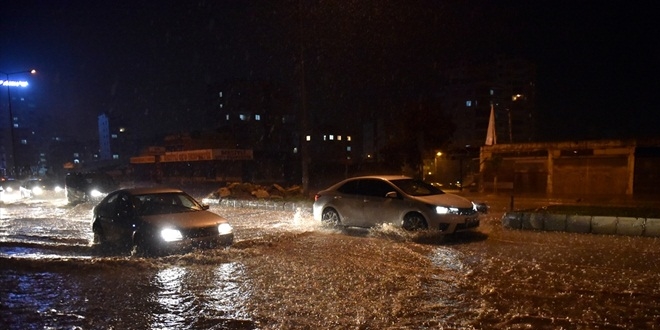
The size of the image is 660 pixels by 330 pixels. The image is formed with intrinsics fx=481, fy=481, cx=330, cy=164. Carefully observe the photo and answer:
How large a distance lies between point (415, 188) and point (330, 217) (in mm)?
2479

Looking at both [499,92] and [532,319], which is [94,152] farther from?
[532,319]

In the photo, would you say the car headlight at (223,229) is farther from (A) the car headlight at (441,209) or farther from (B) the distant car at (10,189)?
(B) the distant car at (10,189)

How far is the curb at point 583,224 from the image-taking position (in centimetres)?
1075

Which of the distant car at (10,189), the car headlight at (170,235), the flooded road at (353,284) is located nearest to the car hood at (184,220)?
the car headlight at (170,235)

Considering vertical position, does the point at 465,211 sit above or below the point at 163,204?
below

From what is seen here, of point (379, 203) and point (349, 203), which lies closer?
point (379, 203)

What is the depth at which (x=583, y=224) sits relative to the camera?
37.8 ft

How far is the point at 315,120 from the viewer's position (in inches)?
3155

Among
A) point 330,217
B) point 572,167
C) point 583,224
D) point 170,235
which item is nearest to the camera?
point 170,235

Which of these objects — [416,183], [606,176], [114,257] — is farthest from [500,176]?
[114,257]

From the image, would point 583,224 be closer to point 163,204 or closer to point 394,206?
point 394,206

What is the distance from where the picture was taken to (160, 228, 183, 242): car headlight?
29.8 ft

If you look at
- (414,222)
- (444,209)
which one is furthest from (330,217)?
(444,209)

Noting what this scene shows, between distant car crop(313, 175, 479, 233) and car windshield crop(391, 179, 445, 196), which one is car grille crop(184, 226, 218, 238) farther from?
car windshield crop(391, 179, 445, 196)
